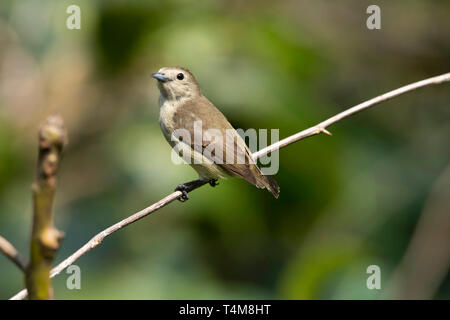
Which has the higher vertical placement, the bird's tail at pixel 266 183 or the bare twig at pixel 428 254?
the bird's tail at pixel 266 183

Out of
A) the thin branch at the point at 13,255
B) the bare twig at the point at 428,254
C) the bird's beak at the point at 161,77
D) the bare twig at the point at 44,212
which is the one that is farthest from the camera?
the bare twig at the point at 428,254

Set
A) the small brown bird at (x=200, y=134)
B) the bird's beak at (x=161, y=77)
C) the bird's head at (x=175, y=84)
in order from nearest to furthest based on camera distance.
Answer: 1. the small brown bird at (x=200, y=134)
2. the bird's beak at (x=161, y=77)
3. the bird's head at (x=175, y=84)

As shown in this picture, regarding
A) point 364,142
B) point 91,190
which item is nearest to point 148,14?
point 91,190

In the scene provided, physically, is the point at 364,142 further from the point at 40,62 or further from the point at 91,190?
the point at 40,62

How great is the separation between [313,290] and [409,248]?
4.12ft

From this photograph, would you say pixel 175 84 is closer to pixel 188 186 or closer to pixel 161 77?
pixel 161 77

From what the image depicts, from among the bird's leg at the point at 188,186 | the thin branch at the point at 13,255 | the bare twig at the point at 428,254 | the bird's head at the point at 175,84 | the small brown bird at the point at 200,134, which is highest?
the bird's head at the point at 175,84

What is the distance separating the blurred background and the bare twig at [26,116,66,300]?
3531mm

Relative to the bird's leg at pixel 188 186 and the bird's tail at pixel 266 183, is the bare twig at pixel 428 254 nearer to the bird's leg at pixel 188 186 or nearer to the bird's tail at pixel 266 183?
the bird's tail at pixel 266 183

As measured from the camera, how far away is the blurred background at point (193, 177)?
477cm

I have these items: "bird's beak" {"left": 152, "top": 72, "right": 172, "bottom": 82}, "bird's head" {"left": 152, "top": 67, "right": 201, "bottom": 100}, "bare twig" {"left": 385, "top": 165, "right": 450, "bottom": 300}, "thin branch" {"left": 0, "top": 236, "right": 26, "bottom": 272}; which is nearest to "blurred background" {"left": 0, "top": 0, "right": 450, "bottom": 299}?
"bare twig" {"left": 385, "top": 165, "right": 450, "bottom": 300}

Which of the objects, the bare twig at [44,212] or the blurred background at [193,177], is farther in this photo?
the blurred background at [193,177]

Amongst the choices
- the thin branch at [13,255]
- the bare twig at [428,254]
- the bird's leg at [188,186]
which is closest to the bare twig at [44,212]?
the thin branch at [13,255]

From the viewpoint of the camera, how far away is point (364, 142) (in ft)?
19.3
